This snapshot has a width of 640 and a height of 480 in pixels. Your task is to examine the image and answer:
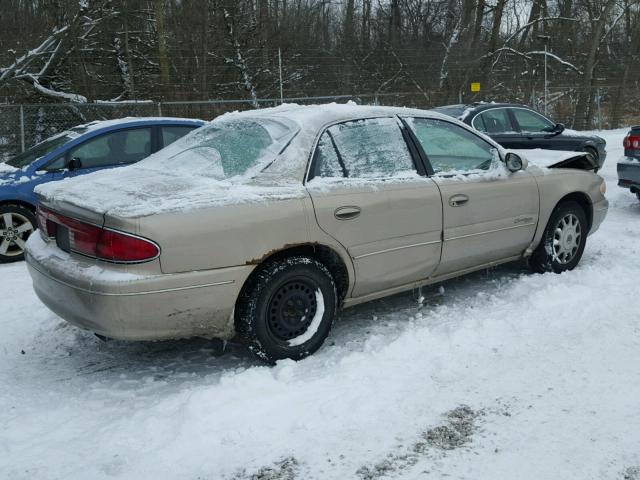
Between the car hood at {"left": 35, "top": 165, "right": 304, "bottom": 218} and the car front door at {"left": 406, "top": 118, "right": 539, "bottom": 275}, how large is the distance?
4.41ft

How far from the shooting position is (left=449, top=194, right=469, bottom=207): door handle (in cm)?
474

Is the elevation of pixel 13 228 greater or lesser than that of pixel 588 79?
lesser

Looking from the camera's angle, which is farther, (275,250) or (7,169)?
(7,169)

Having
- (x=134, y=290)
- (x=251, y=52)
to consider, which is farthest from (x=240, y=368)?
(x=251, y=52)

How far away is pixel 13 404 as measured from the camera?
143 inches

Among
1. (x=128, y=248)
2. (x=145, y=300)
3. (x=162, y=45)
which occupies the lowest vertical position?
(x=145, y=300)

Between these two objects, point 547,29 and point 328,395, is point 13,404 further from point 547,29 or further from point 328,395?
point 547,29

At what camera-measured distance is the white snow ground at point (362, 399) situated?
299 centimetres

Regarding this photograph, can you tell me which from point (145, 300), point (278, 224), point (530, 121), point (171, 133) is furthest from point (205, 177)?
point (530, 121)

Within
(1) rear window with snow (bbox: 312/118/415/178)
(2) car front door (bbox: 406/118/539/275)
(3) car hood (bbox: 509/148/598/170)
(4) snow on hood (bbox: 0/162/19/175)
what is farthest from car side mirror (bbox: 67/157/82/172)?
(3) car hood (bbox: 509/148/598/170)

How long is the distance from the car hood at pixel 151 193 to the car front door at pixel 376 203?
314 millimetres

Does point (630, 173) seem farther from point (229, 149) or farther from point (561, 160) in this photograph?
point (229, 149)

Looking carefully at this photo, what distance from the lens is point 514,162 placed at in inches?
204

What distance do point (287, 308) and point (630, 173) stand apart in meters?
6.37
